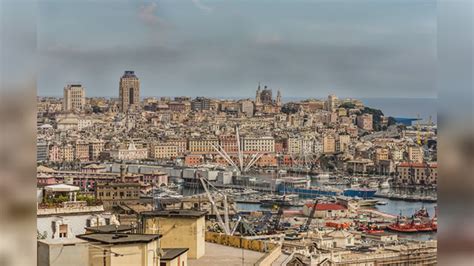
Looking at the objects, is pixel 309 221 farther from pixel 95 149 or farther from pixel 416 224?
pixel 95 149

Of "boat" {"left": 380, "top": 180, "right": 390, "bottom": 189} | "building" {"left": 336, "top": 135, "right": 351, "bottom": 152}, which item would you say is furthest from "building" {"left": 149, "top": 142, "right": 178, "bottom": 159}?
"boat" {"left": 380, "top": 180, "right": 390, "bottom": 189}

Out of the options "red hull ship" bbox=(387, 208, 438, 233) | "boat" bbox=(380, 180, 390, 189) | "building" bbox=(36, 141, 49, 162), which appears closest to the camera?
"red hull ship" bbox=(387, 208, 438, 233)

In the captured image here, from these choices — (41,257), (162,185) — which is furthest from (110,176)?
(41,257)

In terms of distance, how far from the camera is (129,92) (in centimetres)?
1415

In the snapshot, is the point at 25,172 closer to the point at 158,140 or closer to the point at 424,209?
the point at 424,209

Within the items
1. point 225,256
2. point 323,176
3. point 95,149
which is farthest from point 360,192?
point 225,256

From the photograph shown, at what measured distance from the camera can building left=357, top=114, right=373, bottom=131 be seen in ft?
53.6

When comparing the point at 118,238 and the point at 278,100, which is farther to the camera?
the point at 278,100

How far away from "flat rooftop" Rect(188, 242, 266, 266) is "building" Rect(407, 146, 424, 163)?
12382 mm

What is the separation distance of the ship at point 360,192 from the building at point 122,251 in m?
12.1

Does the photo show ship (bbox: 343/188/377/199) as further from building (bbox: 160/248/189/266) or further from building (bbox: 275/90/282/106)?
building (bbox: 160/248/189/266)

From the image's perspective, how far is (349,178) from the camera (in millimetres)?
15234

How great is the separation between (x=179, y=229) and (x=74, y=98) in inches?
429

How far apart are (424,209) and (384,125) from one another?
388 cm
